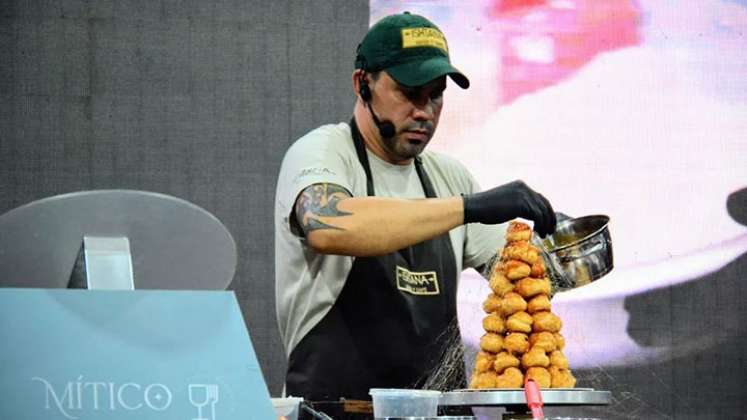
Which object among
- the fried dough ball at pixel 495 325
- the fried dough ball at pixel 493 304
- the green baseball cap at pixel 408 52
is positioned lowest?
the fried dough ball at pixel 495 325

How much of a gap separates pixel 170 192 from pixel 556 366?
62.4 inches

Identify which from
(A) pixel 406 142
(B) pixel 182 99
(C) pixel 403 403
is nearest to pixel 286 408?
(C) pixel 403 403

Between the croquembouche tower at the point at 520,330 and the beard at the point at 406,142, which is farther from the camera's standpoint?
the beard at the point at 406,142

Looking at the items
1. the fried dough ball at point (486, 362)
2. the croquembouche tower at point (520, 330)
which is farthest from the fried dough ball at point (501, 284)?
the fried dough ball at point (486, 362)

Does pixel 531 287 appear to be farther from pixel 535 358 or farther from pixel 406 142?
pixel 406 142

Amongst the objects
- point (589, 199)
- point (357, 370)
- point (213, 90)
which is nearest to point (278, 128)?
point (213, 90)

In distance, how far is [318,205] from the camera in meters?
2.46

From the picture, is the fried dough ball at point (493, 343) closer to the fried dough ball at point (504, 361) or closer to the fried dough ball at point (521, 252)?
the fried dough ball at point (504, 361)

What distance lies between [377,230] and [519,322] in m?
0.42

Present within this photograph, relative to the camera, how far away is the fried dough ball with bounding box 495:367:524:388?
2047 millimetres

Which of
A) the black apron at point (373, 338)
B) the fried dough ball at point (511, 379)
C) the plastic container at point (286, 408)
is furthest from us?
the black apron at point (373, 338)

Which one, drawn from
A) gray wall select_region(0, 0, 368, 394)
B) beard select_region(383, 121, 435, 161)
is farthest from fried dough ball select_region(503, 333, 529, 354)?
gray wall select_region(0, 0, 368, 394)

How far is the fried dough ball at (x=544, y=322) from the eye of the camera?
2.11m

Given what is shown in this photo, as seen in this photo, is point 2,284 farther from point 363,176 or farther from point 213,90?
point 213,90
